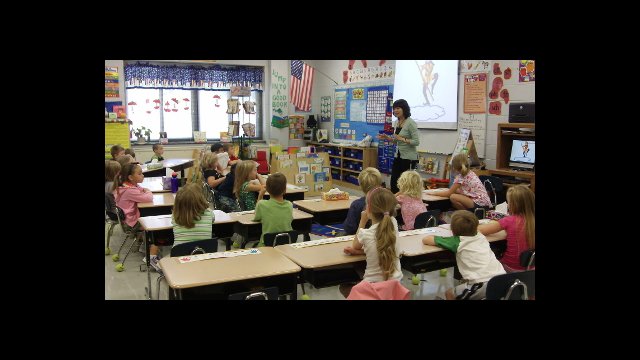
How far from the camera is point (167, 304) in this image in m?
1.62

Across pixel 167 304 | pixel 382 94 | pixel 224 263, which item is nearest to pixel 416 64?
pixel 382 94

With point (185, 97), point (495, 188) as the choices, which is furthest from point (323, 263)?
point (185, 97)

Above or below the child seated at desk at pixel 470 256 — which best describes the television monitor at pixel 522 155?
above

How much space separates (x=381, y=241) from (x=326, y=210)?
166 cm

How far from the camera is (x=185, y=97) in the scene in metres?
10.4

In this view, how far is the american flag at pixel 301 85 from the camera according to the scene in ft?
35.2

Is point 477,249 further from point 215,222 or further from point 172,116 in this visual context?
point 172,116

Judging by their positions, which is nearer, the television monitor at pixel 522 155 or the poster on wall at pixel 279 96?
the television monitor at pixel 522 155

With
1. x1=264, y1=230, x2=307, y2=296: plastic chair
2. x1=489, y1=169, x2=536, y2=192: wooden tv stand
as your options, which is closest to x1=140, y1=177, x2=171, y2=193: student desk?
x1=264, y1=230, x2=307, y2=296: plastic chair

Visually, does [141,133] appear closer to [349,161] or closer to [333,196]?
[349,161]

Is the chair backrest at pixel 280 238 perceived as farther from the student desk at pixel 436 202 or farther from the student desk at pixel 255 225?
the student desk at pixel 436 202

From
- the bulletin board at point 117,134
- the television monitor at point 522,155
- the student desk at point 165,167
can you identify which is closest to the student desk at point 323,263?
the television monitor at point 522,155

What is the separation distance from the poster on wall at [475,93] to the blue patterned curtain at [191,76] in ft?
16.3

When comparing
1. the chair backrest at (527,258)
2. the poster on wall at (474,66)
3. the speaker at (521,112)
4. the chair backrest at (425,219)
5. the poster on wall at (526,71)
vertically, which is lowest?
the chair backrest at (527,258)
